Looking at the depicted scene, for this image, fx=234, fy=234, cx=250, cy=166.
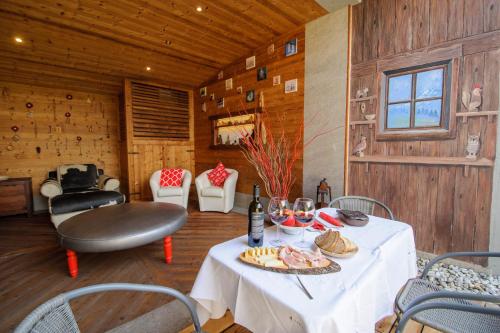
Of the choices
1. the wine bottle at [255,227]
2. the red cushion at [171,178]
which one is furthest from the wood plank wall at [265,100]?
the wine bottle at [255,227]

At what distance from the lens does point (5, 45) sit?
3.05 metres

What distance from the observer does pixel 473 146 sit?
6.78ft

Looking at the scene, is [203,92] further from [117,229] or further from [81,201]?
[117,229]

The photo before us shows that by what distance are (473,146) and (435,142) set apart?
0.27 meters

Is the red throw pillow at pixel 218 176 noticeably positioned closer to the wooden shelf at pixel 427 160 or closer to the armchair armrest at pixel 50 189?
the wooden shelf at pixel 427 160

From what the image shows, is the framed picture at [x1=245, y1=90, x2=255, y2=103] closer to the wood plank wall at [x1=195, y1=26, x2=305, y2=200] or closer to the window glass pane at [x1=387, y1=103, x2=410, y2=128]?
the wood plank wall at [x1=195, y1=26, x2=305, y2=200]

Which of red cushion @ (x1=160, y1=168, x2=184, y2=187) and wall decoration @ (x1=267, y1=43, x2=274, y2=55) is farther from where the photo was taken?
red cushion @ (x1=160, y1=168, x2=184, y2=187)

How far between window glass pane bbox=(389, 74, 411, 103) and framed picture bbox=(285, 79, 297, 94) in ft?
4.12

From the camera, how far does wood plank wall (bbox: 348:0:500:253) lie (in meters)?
2.02

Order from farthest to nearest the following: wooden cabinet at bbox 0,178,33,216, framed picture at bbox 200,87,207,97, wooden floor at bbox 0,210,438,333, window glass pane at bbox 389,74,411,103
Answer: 1. framed picture at bbox 200,87,207,97
2. wooden cabinet at bbox 0,178,33,216
3. window glass pane at bbox 389,74,411,103
4. wooden floor at bbox 0,210,438,333

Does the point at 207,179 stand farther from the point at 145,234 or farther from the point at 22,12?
the point at 22,12

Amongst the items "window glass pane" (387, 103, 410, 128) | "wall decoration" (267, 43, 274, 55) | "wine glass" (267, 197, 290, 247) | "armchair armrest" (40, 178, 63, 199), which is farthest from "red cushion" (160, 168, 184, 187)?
Answer: "wine glass" (267, 197, 290, 247)

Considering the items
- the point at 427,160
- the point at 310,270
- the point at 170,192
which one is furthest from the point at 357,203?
the point at 170,192

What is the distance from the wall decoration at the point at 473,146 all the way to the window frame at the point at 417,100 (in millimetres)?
134
